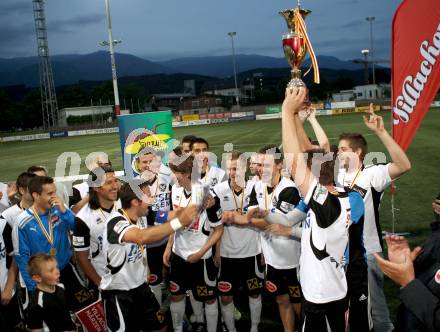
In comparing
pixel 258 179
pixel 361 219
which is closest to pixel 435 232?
pixel 361 219

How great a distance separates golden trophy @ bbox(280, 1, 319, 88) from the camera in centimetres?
416

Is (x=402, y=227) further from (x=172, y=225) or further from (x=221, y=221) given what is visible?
(x=172, y=225)

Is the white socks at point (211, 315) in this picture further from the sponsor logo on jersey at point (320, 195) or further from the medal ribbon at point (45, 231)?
the sponsor logo on jersey at point (320, 195)

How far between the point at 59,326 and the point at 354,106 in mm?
52850

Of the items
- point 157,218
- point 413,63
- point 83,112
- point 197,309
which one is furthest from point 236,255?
point 83,112

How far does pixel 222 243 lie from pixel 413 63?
11.9 ft

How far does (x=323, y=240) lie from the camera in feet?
12.0

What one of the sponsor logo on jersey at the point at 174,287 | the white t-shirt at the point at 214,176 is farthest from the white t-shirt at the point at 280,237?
the white t-shirt at the point at 214,176

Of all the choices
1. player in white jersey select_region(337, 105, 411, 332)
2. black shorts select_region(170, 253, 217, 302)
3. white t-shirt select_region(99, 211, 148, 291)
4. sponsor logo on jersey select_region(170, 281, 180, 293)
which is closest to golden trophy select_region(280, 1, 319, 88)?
player in white jersey select_region(337, 105, 411, 332)

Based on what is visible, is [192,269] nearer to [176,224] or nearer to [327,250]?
[176,224]

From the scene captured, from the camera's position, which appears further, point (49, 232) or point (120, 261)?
point (49, 232)

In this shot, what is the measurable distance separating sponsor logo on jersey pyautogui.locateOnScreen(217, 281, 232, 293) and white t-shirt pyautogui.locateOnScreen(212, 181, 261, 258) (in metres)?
0.36

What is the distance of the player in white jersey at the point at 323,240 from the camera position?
3469mm

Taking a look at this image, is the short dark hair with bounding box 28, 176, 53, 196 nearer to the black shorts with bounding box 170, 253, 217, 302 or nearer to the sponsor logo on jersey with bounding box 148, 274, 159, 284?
the black shorts with bounding box 170, 253, 217, 302
